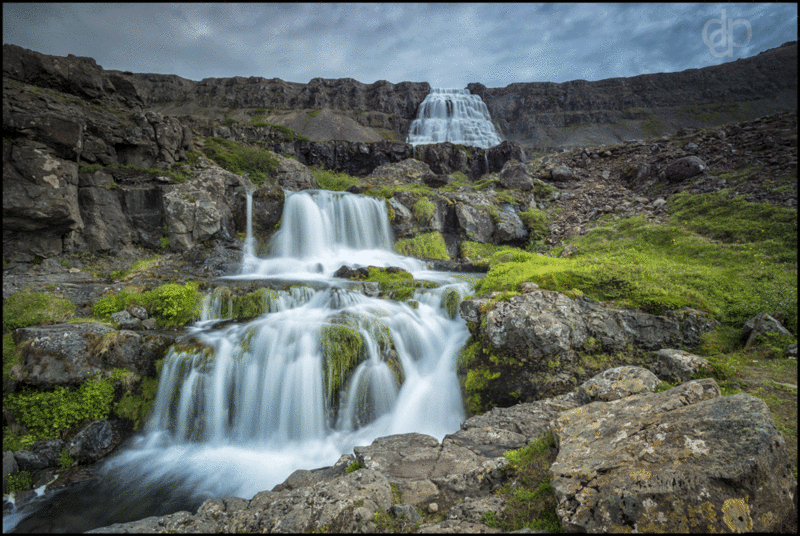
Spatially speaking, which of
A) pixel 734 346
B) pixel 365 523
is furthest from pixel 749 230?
pixel 365 523

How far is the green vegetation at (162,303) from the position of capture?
853cm

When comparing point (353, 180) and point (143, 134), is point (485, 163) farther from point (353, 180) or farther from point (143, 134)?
point (143, 134)

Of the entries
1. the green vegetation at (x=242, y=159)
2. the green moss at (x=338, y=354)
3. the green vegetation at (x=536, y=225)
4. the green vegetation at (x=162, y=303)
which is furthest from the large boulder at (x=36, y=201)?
the green vegetation at (x=536, y=225)

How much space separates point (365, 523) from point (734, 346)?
6.73 meters

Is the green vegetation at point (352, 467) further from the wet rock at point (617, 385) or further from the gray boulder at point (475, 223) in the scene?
the gray boulder at point (475, 223)

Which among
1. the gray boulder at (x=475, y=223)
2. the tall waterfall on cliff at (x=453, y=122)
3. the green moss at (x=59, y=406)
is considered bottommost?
the green moss at (x=59, y=406)

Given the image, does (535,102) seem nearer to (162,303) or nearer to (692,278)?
(692,278)

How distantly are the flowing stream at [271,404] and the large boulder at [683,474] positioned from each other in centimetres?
405

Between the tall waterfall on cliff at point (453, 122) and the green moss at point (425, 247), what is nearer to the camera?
the green moss at point (425, 247)

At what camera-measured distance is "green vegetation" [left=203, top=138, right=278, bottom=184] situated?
18.3 meters

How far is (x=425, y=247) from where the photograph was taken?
18047mm

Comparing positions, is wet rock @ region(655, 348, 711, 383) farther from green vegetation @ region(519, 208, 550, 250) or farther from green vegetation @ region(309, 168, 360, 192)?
green vegetation @ region(309, 168, 360, 192)

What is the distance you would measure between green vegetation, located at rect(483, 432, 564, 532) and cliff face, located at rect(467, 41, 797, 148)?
5661 cm

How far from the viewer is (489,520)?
2.95 metres
